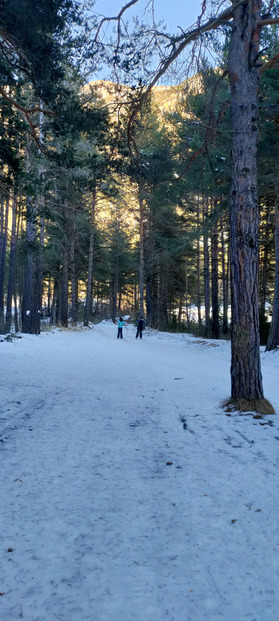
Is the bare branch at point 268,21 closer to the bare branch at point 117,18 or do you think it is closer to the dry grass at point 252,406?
the bare branch at point 117,18

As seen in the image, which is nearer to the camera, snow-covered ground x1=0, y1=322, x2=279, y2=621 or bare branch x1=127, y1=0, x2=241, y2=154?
snow-covered ground x1=0, y1=322, x2=279, y2=621

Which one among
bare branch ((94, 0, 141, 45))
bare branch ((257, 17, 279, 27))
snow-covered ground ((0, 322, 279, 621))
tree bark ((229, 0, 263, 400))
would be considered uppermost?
bare branch ((94, 0, 141, 45))

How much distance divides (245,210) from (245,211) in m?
0.01

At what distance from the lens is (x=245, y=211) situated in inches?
188


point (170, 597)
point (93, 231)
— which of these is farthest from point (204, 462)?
point (93, 231)

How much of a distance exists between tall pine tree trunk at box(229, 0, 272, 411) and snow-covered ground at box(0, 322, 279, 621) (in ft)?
2.41

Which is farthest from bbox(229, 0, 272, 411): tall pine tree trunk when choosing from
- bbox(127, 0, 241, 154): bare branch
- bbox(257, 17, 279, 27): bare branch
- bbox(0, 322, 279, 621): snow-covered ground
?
bbox(0, 322, 279, 621): snow-covered ground

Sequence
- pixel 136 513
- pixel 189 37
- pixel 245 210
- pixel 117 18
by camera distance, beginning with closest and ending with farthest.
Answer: pixel 136 513 → pixel 245 210 → pixel 189 37 → pixel 117 18

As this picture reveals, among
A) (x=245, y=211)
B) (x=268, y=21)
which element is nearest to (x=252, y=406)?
(x=245, y=211)

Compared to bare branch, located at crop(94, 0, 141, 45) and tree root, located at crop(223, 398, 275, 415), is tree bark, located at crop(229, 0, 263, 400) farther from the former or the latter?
bare branch, located at crop(94, 0, 141, 45)

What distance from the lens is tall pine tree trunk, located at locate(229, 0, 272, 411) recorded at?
15.5ft

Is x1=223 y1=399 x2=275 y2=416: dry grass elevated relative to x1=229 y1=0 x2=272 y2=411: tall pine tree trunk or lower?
lower

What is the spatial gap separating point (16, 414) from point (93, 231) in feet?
74.0

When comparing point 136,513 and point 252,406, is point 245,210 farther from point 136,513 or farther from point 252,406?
point 136,513
